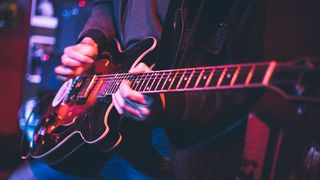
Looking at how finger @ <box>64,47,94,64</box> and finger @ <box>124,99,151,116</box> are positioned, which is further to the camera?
finger @ <box>64,47,94,64</box>

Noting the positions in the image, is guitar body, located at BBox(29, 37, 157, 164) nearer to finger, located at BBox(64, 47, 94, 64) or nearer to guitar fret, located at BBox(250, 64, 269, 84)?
finger, located at BBox(64, 47, 94, 64)

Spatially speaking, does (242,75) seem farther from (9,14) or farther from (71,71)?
(9,14)

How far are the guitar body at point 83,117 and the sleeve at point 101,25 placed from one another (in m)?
0.06

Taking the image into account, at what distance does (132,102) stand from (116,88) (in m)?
0.17

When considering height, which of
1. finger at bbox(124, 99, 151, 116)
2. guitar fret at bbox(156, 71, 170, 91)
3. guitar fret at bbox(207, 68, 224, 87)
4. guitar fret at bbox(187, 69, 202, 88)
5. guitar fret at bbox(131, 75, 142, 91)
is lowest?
finger at bbox(124, 99, 151, 116)

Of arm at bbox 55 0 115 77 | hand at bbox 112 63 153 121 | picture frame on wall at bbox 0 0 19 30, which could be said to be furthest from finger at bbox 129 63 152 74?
picture frame on wall at bbox 0 0 19 30

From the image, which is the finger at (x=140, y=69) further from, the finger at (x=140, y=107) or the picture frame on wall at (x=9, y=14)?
the picture frame on wall at (x=9, y=14)

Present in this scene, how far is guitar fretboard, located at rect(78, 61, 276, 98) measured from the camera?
30.6 inches

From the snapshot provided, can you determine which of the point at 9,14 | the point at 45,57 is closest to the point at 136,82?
the point at 45,57

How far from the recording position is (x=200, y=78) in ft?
2.95

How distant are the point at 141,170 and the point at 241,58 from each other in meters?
0.46

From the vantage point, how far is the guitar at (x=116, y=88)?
73 cm

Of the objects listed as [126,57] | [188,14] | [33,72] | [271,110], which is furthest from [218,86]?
[33,72]

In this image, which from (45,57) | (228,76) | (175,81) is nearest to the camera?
(228,76)
